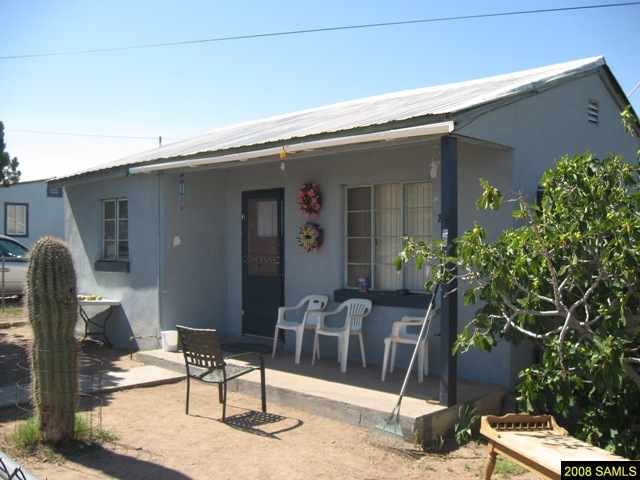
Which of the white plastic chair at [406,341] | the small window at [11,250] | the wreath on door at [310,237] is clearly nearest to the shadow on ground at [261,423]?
the white plastic chair at [406,341]

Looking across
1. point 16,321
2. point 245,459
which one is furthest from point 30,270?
point 16,321

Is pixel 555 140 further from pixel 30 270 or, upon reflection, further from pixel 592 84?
pixel 30 270

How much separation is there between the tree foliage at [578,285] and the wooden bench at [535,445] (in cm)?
26

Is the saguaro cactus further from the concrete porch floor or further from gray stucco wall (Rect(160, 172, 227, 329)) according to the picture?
gray stucco wall (Rect(160, 172, 227, 329))

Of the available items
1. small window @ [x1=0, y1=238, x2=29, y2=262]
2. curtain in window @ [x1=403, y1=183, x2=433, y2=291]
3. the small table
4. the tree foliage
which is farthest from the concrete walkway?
small window @ [x1=0, y1=238, x2=29, y2=262]

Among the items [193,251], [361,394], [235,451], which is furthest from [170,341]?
[235,451]

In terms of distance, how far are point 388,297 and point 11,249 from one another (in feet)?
37.8

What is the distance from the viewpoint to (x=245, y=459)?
5.05 m

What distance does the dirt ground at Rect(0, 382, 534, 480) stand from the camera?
478cm

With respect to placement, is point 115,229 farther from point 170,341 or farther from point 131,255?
point 170,341

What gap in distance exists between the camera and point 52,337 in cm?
498

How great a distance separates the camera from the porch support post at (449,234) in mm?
5688

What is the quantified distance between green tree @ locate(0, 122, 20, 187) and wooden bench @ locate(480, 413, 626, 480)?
36.2ft

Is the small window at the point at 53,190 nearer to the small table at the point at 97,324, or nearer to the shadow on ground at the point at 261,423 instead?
the small table at the point at 97,324
